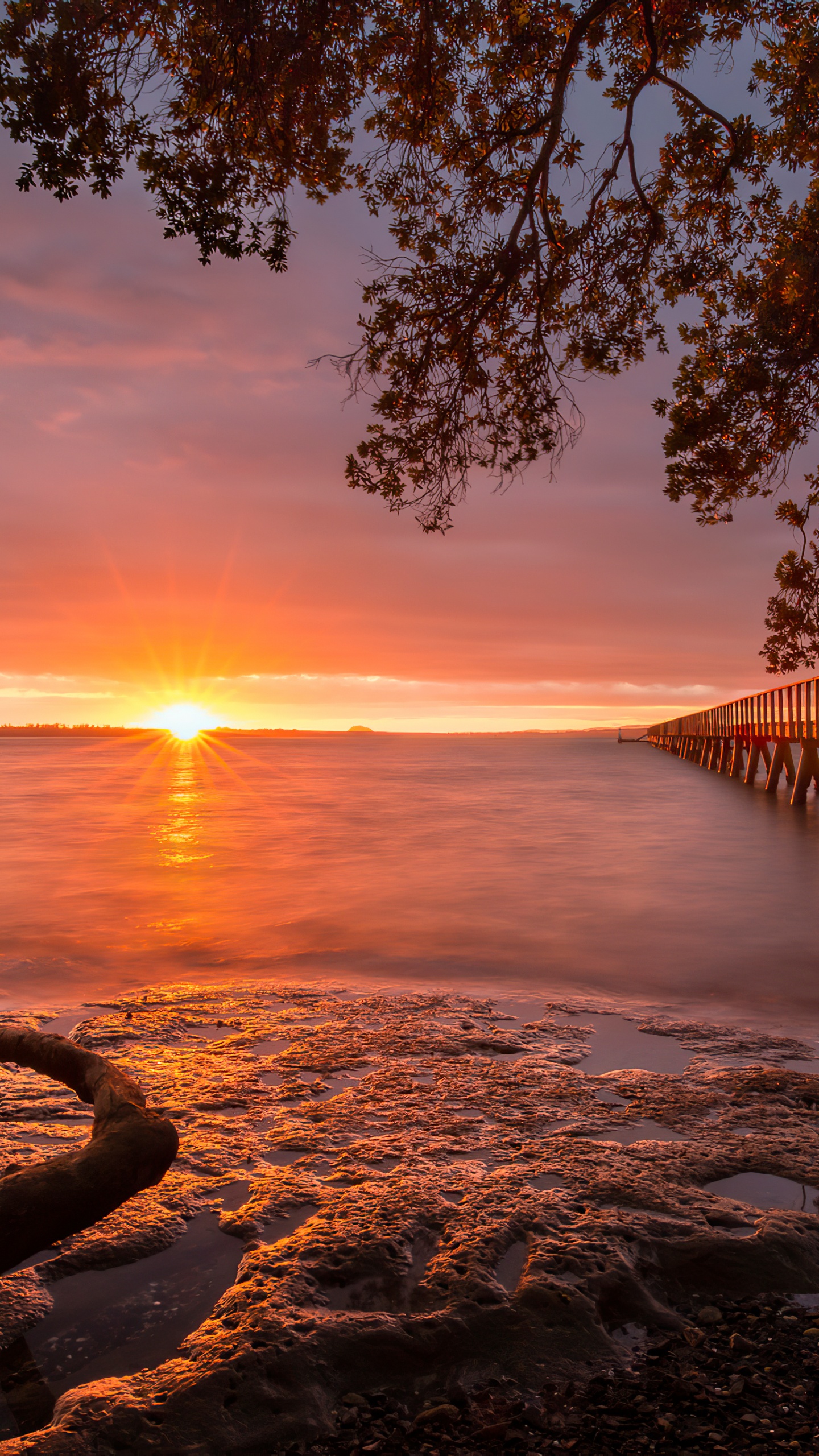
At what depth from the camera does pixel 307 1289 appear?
8.57 feet

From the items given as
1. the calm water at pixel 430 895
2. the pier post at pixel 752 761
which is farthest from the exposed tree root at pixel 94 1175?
the pier post at pixel 752 761

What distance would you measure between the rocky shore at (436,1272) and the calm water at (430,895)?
2.93 meters

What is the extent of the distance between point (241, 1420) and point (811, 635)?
1091 cm

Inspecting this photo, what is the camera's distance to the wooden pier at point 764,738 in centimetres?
2155

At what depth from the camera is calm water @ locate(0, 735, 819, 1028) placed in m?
7.80

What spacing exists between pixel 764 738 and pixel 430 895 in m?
19.0

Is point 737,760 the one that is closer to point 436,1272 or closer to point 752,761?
point 752,761

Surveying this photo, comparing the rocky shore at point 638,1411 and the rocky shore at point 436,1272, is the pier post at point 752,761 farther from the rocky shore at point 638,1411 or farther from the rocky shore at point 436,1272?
the rocky shore at point 638,1411

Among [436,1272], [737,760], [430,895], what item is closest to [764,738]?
[737,760]

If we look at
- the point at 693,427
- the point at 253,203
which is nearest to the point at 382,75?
the point at 253,203

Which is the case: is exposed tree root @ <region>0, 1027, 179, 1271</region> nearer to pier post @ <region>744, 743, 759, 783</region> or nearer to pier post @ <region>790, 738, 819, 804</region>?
pier post @ <region>790, 738, 819, 804</region>

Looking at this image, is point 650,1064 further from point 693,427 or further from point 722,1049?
point 693,427

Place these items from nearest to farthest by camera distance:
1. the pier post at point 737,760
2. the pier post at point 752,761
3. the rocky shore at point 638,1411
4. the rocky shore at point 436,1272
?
1. the rocky shore at point 638,1411
2. the rocky shore at point 436,1272
3. the pier post at point 752,761
4. the pier post at point 737,760

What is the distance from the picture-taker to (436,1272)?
8.83 ft
